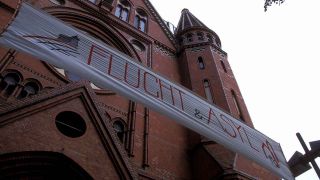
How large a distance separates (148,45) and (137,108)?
4943 millimetres

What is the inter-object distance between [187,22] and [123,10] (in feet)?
13.3

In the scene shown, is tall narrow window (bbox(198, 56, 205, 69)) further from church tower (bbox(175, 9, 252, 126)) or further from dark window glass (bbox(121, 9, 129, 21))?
dark window glass (bbox(121, 9, 129, 21))

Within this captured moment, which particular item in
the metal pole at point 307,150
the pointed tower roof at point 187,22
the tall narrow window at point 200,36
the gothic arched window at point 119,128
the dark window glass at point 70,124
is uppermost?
the pointed tower roof at point 187,22

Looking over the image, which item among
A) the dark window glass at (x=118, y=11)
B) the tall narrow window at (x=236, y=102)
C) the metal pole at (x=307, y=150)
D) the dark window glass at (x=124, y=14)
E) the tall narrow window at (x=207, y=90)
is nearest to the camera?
the metal pole at (x=307, y=150)

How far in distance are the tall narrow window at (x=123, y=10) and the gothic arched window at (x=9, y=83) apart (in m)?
7.74

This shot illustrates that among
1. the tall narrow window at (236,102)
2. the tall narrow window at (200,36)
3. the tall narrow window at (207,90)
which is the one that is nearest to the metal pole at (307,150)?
the tall narrow window at (236,102)

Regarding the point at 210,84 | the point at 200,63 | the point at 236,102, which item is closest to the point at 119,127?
the point at 210,84

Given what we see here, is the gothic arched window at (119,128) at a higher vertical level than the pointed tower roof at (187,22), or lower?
lower

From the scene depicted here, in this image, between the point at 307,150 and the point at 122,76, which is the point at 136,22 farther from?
the point at 122,76

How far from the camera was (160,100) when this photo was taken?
564 cm

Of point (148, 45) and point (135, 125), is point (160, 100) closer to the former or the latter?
point (135, 125)

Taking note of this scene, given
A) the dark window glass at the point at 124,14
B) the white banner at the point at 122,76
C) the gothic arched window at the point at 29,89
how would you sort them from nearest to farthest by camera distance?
the white banner at the point at 122,76 < the gothic arched window at the point at 29,89 < the dark window glass at the point at 124,14

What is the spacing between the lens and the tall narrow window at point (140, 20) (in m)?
16.4

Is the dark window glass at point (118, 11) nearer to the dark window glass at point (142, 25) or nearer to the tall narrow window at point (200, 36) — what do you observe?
the dark window glass at point (142, 25)
